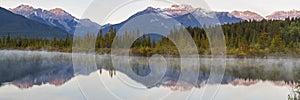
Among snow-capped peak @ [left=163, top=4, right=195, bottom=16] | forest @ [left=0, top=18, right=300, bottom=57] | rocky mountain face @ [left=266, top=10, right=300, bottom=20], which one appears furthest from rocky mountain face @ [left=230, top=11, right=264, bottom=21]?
snow-capped peak @ [left=163, top=4, right=195, bottom=16]

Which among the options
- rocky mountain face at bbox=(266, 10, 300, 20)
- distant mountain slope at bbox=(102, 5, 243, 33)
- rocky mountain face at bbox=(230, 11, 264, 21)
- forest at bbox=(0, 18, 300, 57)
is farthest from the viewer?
rocky mountain face at bbox=(230, 11, 264, 21)

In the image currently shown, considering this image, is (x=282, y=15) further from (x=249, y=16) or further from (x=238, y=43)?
(x=238, y=43)

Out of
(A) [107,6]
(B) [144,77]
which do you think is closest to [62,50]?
(B) [144,77]

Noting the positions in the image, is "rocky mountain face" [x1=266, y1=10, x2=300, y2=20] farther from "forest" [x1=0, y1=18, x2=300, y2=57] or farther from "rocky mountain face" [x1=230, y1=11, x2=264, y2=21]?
"rocky mountain face" [x1=230, y1=11, x2=264, y2=21]

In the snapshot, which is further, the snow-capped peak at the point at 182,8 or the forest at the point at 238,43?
the forest at the point at 238,43

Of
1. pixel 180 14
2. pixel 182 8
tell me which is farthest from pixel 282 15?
pixel 182 8

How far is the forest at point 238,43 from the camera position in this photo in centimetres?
1748

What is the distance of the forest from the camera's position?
57.4 feet

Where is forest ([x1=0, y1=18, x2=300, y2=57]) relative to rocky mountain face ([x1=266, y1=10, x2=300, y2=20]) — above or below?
below

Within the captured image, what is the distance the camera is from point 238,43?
24.4 m

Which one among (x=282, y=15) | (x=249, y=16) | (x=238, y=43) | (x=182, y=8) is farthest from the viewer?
(x=249, y=16)

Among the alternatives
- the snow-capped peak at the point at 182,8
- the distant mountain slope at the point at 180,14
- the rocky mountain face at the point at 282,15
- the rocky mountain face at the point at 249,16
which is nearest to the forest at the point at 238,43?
the rocky mountain face at the point at 282,15

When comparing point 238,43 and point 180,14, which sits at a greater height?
point 180,14

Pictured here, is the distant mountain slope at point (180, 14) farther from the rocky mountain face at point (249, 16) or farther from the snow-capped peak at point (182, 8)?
the rocky mountain face at point (249, 16)
